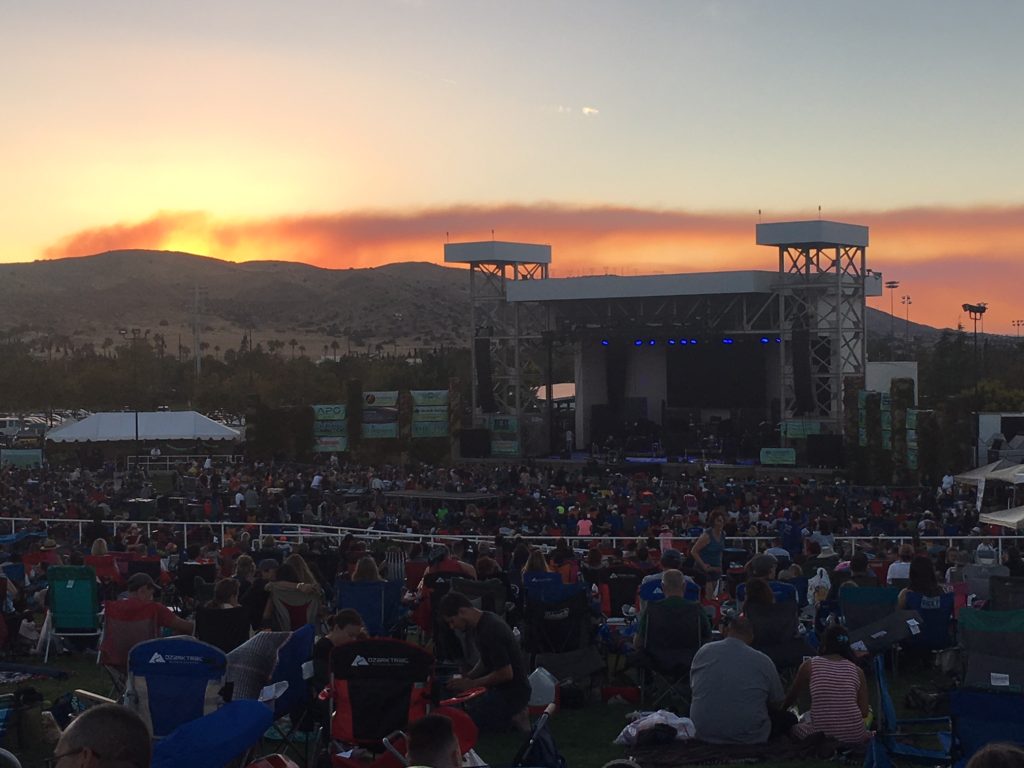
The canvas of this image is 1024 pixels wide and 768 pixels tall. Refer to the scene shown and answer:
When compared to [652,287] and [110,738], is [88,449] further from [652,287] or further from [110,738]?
[110,738]

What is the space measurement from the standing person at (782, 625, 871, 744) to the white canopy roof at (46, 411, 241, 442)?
110ft

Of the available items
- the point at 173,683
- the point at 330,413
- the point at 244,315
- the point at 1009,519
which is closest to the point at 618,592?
the point at 173,683

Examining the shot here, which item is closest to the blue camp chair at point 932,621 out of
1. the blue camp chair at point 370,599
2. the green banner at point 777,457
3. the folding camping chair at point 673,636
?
the folding camping chair at point 673,636

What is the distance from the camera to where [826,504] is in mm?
24938

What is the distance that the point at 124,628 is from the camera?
8.85 m

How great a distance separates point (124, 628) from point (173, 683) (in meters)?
2.23

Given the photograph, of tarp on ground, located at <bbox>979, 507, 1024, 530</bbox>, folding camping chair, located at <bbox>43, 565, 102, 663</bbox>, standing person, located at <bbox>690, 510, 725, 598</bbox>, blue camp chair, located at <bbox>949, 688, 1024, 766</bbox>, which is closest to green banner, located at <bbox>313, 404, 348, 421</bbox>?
tarp on ground, located at <bbox>979, 507, 1024, 530</bbox>

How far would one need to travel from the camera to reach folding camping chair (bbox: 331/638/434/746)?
6.55 meters

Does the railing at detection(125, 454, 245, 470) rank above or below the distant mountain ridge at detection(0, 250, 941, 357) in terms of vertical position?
below

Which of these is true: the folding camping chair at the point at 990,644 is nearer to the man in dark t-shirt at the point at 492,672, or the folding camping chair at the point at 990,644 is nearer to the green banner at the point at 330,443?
the man in dark t-shirt at the point at 492,672

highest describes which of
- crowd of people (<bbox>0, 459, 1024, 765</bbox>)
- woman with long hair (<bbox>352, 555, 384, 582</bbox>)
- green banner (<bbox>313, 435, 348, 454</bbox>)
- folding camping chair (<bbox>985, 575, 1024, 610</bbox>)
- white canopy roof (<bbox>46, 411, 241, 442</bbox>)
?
white canopy roof (<bbox>46, 411, 241, 442</bbox>)

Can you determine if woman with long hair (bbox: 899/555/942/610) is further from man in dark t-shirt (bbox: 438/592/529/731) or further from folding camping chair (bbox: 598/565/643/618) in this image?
man in dark t-shirt (bbox: 438/592/529/731)

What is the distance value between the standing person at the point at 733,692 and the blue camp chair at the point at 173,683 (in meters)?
2.53

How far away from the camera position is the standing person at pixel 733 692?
729 centimetres
